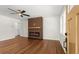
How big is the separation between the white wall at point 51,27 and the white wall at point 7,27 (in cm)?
54

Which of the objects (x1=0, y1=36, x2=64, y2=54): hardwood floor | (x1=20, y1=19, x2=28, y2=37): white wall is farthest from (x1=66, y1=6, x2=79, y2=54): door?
(x1=20, y1=19, x2=28, y2=37): white wall

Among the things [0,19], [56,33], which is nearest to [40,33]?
[56,33]

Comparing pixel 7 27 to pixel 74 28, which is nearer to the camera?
pixel 74 28

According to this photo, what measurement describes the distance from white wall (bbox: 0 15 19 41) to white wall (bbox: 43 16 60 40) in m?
0.54

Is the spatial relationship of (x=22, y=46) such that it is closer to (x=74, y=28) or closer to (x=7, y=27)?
(x=7, y=27)

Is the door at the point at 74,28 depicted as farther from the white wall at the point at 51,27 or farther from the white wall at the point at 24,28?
the white wall at the point at 24,28

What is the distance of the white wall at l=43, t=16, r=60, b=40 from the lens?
5.01 feet

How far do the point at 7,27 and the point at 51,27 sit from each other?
0.74 m

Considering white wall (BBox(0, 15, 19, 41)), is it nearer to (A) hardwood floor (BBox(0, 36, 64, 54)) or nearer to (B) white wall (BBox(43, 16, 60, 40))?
(A) hardwood floor (BBox(0, 36, 64, 54))

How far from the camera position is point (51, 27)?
1597 mm

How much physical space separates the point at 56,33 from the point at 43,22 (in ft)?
0.98

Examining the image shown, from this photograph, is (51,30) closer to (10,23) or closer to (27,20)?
(27,20)

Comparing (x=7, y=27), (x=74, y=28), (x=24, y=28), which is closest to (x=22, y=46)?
(x=24, y=28)
